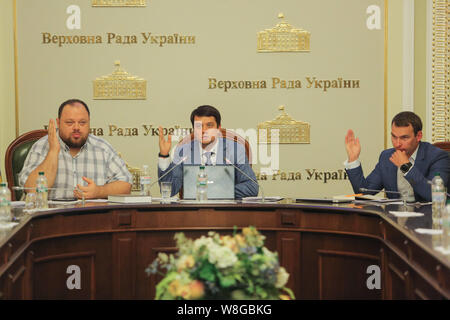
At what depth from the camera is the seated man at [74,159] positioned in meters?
4.21

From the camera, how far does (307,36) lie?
215 inches

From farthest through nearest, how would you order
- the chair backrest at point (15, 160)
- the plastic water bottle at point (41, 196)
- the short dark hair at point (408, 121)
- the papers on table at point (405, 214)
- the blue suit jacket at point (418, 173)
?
the chair backrest at point (15, 160) < the short dark hair at point (408, 121) < the blue suit jacket at point (418, 173) < the plastic water bottle at point (41, 196) < the papers on table at point (405, 214)

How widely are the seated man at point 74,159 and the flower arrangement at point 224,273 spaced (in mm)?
2525

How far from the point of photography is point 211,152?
456cm

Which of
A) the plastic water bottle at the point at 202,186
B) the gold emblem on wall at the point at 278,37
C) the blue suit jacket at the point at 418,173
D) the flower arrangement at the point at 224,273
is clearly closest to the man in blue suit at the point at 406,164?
the blue suit jacket at the point at 418,173

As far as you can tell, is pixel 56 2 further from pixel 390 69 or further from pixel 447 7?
pixel 447 7

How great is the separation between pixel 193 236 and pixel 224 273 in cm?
215

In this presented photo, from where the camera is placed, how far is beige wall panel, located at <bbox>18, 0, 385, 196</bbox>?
17.8 feet

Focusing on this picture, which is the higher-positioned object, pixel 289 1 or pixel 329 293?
pixel 289 1

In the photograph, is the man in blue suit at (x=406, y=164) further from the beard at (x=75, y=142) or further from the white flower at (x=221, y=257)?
the white flower at (x=221, y=257)

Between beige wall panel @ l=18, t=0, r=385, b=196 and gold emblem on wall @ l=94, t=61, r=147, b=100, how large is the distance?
0.05 m

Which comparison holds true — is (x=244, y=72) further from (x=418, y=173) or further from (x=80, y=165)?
(x=418, y=173)

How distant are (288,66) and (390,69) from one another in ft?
3.02
